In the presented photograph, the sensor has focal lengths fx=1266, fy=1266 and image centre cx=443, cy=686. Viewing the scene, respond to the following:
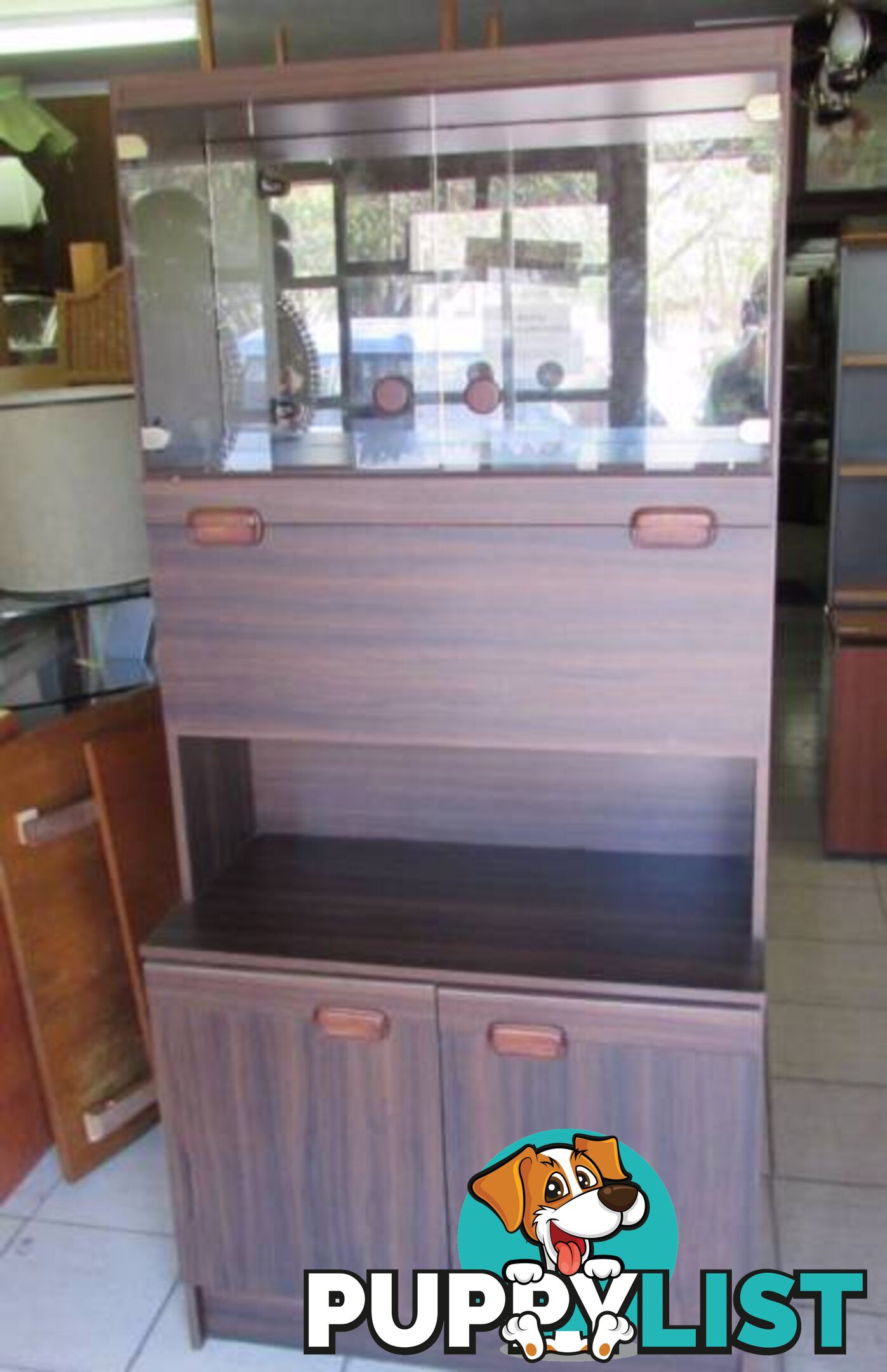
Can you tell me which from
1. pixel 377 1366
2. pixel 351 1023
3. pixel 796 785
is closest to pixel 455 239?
pixel 351 1023

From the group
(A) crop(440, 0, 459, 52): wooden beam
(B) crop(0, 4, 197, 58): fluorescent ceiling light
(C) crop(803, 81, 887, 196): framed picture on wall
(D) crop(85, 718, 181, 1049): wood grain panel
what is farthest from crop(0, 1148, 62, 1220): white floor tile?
(C) crop(803, 81, 887, 196): framed picture on wall

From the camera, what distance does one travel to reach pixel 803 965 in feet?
9.45

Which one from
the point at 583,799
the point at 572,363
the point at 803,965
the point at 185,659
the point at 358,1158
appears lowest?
the point at 803,965

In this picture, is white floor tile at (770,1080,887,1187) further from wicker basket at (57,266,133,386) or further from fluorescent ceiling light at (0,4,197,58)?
fluorescent ceiling light at (0,4,197,58)

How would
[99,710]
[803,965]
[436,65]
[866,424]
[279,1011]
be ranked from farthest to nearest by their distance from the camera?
[866,424], [803,965], [99,710], [279,1011], [436,65]

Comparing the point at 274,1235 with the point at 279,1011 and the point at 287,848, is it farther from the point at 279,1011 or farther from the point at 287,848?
the point at 287,848

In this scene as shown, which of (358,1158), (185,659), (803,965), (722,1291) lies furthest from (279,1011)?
(803,965)

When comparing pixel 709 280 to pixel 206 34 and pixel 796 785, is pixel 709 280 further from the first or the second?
pixel 796 785

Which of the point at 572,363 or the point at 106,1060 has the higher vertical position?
the point at 572,363

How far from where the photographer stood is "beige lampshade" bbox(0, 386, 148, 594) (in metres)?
2.26

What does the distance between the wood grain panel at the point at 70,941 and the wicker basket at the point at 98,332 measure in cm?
86

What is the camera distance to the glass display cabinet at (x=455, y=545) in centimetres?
147

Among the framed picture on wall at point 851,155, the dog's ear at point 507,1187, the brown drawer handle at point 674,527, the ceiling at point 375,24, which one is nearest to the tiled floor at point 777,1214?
the dog's ear at point 507,1187

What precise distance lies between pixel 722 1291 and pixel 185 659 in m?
1.07
